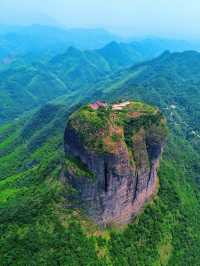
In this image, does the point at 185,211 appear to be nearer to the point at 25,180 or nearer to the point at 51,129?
the point at 25,180

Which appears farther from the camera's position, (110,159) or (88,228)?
(88,228)

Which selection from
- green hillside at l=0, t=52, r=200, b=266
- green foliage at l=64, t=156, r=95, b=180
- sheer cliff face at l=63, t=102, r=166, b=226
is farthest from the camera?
sheer cliff face at l=63, t=102, r=166, b=226

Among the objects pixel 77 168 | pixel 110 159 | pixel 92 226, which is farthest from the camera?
pixel 92 226

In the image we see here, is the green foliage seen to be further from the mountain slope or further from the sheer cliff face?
the mountain slope

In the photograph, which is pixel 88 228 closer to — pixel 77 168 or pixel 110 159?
pixel 77 168

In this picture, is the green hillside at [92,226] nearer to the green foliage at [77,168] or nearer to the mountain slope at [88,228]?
the mountain slope at [88,228]

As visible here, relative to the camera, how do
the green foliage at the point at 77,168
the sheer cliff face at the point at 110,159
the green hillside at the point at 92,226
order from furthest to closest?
1. the sheer cliff face at the point at 110,159
2. the green foliage at the point at 77,168
3. the green hillside at the point at 92,226

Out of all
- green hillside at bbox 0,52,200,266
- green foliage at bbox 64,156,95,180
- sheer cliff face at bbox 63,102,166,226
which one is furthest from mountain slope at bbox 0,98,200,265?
green foliage at bbox 64,156,95,180

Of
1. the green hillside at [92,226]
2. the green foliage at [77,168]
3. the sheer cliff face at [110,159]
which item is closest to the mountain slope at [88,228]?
the green hillside at [92,226]

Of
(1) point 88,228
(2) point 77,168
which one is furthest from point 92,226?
(2) point 77,168
